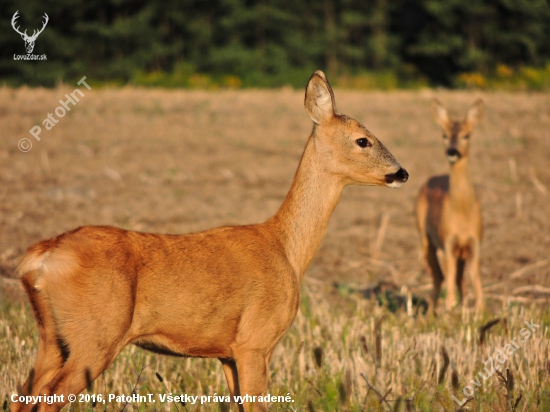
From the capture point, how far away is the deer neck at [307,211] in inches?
199

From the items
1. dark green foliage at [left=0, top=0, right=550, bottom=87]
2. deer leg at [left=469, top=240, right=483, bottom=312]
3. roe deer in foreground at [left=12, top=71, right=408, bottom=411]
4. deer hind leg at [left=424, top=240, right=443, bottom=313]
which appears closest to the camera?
roe deer in foreground at [left=12, top=71, right=408, bottom=411]

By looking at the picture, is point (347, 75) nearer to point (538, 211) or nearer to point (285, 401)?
point (538, 211)

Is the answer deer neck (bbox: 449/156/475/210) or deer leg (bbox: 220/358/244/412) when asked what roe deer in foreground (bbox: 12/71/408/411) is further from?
deer neck (bbox: 449/156/475/210)

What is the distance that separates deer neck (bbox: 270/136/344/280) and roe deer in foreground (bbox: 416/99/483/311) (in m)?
3.41

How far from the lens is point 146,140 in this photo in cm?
1609

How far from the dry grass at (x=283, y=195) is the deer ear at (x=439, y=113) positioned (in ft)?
6.02

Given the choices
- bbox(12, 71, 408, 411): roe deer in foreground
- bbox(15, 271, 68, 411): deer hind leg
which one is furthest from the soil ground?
bbox(15, 271, 68, 411): deer hind leg

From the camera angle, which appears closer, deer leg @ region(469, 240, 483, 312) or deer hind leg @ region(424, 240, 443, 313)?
deer leg @ region(469, 240, 483, 312)

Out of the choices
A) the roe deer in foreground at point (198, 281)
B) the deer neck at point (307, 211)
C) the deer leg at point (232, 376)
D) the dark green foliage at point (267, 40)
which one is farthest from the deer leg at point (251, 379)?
the dark green foliage at point (267, 40)

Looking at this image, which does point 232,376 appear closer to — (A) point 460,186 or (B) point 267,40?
(A) point 460,186

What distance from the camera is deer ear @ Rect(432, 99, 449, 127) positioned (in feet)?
31.0

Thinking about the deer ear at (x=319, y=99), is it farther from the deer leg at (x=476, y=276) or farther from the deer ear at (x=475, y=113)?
the deer ear at (x=475, y=113)

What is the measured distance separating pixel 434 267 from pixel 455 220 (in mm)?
721

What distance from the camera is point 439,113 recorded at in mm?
9570
